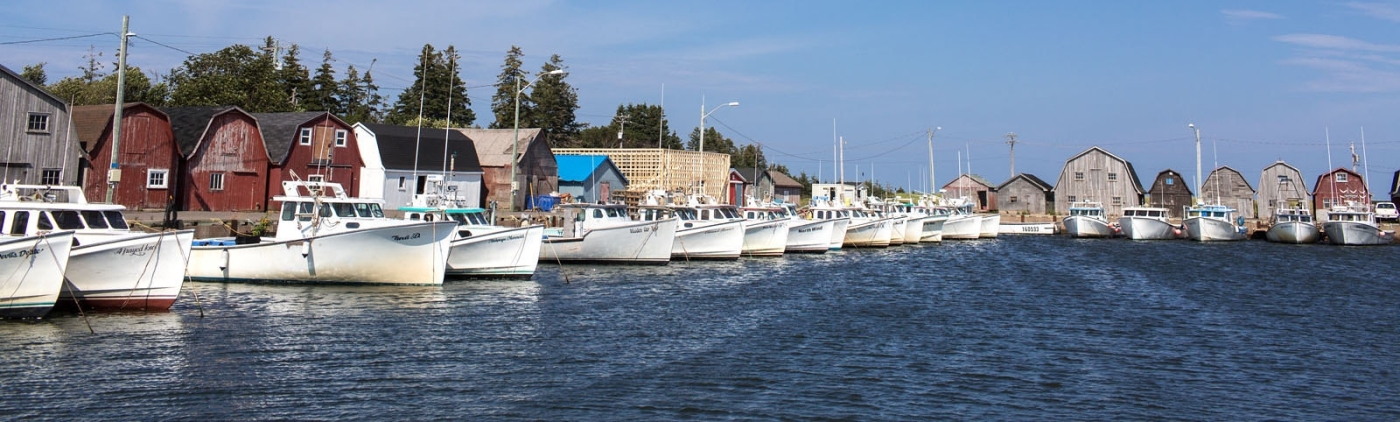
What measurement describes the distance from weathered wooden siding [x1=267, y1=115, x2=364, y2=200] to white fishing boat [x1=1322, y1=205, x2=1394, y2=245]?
2186 inches

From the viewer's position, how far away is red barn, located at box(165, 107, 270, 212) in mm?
47656

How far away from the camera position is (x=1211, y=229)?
65.9 m

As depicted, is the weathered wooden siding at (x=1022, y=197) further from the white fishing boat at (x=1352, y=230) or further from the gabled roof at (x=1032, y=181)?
the white fishing boat at (x=1352, y=230)

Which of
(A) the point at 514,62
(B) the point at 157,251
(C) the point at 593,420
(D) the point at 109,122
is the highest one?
(A) the point at 514,62

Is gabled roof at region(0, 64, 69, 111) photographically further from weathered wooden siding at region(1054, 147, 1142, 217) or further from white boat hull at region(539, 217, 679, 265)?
weathered wooden siding at region(1054, 147, 1142, 217)

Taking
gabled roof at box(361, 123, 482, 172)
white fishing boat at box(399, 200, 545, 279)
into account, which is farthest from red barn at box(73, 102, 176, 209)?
white fishing boat at box(399, 200, 545, 279)

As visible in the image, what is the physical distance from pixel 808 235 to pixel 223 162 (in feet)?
87.3

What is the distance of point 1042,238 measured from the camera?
71.8 m

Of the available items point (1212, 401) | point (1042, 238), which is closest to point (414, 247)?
point (1212, 401)

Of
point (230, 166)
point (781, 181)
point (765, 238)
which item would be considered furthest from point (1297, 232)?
point (230, 166)

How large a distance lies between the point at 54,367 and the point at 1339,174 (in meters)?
88.6

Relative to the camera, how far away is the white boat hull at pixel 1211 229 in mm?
65688

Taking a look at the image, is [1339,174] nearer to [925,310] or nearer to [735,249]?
[735,249]

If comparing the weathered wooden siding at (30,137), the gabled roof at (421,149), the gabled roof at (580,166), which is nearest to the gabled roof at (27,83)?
the weathered wooden siding at (30,137)
